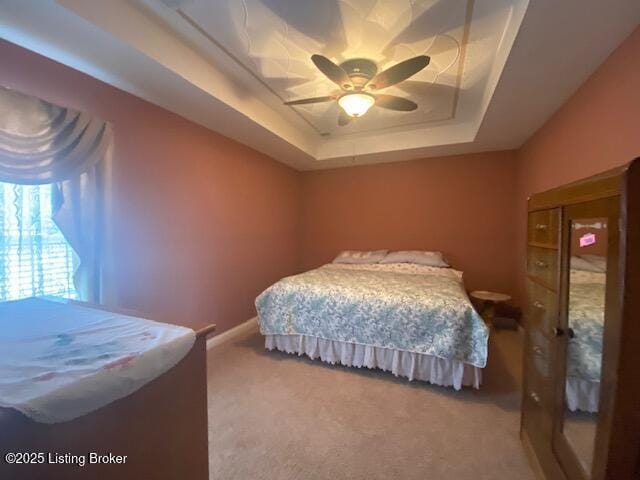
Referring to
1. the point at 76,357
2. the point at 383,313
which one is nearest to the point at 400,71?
the point at 383,313

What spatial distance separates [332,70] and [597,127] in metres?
1.72

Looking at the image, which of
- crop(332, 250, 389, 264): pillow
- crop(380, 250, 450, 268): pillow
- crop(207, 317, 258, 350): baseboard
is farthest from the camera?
crop(332, 250, 389, 264): pillow

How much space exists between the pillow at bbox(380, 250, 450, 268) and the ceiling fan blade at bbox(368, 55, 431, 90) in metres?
2.23

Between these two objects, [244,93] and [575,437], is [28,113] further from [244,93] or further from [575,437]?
[575,437]

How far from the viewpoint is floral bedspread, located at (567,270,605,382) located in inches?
36.9

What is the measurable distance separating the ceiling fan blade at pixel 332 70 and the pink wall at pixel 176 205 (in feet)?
4.92

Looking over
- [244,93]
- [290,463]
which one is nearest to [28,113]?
[244,93]

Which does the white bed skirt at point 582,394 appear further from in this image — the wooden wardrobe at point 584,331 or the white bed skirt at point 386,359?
the white bed skirt at point 386,359

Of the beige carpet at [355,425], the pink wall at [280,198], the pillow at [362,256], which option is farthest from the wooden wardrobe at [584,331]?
the pillow at [362,256]

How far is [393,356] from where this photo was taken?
239 centimetres

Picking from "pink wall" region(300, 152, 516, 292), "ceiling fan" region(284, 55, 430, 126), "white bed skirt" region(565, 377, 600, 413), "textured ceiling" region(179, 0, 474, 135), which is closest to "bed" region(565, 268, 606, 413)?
"white bed skirt" region(565, 377, 600, 413)

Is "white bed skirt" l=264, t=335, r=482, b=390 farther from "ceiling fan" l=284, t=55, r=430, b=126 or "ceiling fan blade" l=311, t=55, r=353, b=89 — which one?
"ceiling fan blade" l=311, t=55, r=353, b=89

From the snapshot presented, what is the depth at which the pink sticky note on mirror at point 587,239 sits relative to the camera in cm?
101

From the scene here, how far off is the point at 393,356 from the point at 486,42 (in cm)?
232
